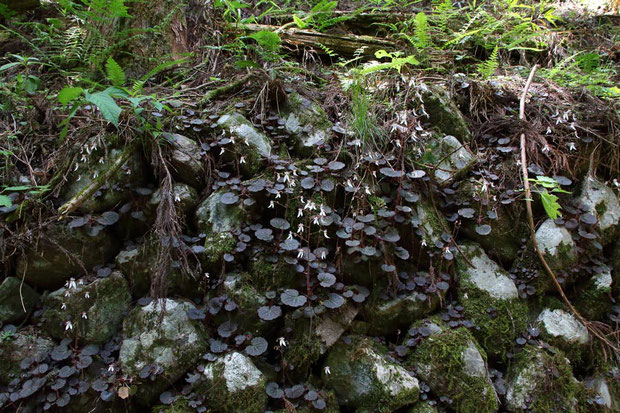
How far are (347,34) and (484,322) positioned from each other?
3918mm

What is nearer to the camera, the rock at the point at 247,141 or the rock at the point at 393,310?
the rock at the point at 393,310

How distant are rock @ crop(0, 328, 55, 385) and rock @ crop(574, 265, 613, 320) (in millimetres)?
4649

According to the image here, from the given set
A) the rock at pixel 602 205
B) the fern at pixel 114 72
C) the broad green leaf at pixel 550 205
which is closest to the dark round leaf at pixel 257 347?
the fern at pixel 114 72

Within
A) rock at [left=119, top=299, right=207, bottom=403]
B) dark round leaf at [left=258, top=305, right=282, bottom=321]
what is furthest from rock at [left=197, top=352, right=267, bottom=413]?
dark round leaf at [left=258, top=305, right=282, bottom=321]

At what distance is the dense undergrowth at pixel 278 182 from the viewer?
9.58 feet

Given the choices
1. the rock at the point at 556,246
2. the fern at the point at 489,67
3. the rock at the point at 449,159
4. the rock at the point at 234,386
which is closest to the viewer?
the rock at the point at 234,386

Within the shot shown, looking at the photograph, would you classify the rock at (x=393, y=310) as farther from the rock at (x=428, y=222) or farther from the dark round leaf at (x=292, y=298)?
the dark round leaf at (x=292, y=298)

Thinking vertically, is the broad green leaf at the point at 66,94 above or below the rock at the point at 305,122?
above

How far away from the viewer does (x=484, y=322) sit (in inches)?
130

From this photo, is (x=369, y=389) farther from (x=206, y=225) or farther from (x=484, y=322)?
(x=206, y=225)

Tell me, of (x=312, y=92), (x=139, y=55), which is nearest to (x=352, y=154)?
(x=312, y=92)

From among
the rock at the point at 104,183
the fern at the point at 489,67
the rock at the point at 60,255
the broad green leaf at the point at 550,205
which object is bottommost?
the rock at the point at 60,255

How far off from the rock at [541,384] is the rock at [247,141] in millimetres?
2818

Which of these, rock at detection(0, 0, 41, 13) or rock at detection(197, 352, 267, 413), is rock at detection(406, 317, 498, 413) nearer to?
rock at detection(197, 352, 267, 413)
